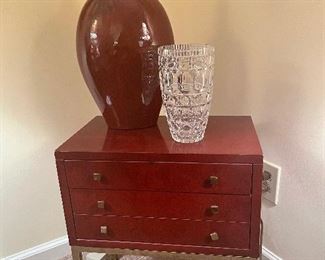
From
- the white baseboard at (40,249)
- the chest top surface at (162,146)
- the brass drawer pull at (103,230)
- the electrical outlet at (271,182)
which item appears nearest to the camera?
the chest top surface at (162,146)

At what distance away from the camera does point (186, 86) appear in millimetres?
815

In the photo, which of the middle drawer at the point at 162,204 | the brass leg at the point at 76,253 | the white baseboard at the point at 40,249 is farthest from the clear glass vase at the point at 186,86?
the white baseboard at the point at 40,249

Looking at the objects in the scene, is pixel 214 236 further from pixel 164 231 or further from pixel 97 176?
pixel 97 176

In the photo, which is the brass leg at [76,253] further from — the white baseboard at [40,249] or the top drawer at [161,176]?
the white baseboard at [40,249]

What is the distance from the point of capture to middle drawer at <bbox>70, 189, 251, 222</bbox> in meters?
0.81

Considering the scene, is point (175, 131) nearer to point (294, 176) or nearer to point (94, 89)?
point (94, 89)

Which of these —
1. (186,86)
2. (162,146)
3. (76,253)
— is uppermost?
(186,86)

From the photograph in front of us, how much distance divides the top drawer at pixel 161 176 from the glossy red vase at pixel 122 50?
0.18 meters

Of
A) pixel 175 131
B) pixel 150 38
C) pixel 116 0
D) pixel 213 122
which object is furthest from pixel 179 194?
pixel 116 0

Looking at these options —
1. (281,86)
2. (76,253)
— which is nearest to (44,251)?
(76,253)

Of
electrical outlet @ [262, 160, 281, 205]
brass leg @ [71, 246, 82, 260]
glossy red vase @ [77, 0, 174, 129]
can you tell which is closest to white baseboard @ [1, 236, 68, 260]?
brass leg @ [71, 246, 82, 260]

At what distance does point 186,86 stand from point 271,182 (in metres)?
0.49

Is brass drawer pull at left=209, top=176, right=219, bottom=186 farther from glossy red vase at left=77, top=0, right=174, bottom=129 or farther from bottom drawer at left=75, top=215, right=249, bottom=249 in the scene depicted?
glossy red vase at left=77, top=0, right=174, bottom=129

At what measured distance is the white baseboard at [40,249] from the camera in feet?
4.17
